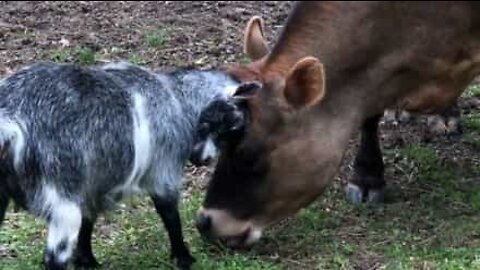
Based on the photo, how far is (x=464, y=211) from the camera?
5750 mm

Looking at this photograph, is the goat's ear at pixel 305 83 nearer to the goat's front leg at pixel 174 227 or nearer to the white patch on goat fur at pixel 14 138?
the goat's front leg at pixel 174 227

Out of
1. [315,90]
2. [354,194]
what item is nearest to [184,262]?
[315,90]

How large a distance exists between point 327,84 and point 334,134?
19cm

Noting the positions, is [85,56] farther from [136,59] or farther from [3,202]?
[3,202]

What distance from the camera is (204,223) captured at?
5.09m

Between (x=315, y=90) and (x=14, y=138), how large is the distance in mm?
1141

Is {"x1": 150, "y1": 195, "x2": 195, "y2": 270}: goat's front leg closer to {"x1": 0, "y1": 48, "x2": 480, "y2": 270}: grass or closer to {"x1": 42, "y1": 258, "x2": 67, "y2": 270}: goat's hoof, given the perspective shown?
{"x1": 0, "y1": 48, "x2": 480, "y2": 270}: grass

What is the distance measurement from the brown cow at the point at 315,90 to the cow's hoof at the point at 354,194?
0.71m

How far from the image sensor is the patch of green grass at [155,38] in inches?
309

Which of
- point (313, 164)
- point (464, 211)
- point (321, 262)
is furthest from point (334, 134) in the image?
point (464, 211)

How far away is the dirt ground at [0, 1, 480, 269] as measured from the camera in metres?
6.68

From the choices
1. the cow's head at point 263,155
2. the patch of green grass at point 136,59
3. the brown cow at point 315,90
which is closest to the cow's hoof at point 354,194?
the brown cow at point 315,90

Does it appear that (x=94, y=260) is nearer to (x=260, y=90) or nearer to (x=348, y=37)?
(x=260, y=90)

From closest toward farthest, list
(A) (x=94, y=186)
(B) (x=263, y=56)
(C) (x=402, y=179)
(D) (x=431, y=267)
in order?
(A) (x=94, y=186) → (D) (x=431, y=267) → (B) (x=263, y=56) → (C) (x=402, y=179)
